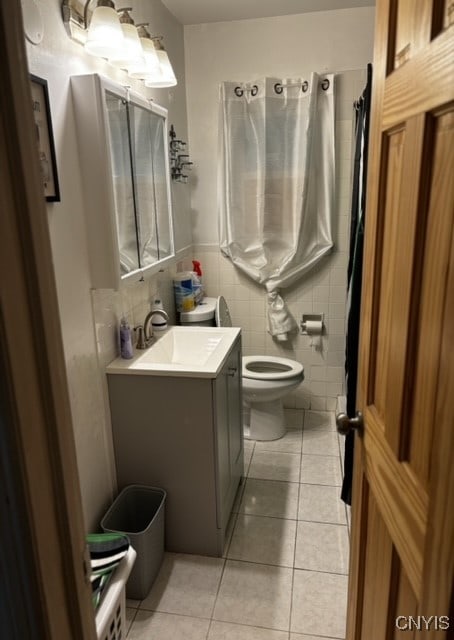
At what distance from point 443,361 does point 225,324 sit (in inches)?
96.9

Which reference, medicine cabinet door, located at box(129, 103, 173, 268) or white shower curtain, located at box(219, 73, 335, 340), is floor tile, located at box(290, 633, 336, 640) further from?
white shower curtain, located at box(219, 73, 335, 340)

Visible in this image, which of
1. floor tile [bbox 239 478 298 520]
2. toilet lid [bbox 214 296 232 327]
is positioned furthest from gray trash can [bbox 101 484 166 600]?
toilet lid [bbox 214 296 232 327]

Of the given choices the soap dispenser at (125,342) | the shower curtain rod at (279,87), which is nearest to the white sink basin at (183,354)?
the soap dispenser at (125,342)

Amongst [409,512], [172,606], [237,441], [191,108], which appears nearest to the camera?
[409,512]

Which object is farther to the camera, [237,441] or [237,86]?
[237,86]

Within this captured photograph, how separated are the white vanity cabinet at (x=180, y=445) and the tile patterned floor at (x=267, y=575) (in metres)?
0.14

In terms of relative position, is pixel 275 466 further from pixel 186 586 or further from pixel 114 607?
pixel 114 607

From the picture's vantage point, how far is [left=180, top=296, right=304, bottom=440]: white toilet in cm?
281

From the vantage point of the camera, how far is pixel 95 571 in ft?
4.54

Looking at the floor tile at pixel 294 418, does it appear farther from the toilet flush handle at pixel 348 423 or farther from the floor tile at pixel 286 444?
the toilet flush handle at pixel 348 423

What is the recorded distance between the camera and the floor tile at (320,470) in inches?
101

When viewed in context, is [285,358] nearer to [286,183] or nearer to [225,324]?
[225,324]

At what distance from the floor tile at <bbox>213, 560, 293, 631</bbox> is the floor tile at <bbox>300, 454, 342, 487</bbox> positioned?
0.69 meters

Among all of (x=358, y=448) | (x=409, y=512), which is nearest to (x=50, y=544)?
(x=409, y=512)
